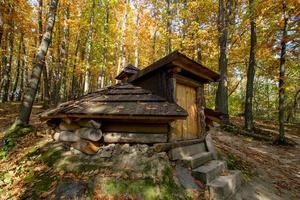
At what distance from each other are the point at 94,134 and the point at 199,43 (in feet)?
37.4

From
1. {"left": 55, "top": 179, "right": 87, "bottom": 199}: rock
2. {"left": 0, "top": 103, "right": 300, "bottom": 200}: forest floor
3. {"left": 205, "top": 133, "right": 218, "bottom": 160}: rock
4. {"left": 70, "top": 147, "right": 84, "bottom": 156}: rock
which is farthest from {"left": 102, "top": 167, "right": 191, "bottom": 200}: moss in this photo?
{"left": 205, "top": 133, "right": 218, "bottom": 160}: rock

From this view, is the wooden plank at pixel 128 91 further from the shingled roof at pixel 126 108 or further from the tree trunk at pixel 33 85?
the tree trunk at pixel 33 85

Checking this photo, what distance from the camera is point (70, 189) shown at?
4.59 metres

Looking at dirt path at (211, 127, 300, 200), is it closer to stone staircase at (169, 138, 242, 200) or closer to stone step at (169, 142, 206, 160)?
stone staircase at (169, 138, 242, 200)

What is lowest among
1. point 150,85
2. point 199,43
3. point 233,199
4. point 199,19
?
point 233,199

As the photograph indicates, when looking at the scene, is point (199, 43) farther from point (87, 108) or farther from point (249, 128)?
point (87, 108)

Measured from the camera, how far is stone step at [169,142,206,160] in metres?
5.59

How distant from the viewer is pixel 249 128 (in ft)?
41.3

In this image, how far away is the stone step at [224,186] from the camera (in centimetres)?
498

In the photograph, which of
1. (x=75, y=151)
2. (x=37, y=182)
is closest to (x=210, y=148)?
(x=75, y=151)

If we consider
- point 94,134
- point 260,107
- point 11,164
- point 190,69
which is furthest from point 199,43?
point 260,107

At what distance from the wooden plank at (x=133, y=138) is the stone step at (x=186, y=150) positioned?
17.5 inches

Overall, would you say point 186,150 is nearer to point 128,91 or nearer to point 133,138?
point 133,138

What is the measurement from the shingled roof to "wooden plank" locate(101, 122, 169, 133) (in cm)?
51
